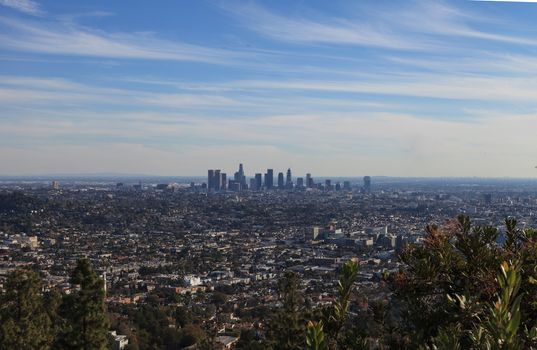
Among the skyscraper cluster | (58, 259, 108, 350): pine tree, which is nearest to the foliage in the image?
(58, 259, 108, 350): pine tree

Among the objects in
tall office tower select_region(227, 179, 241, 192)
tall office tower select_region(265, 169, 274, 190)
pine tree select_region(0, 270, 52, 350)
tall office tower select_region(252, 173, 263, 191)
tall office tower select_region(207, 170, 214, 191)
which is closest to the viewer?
pine tree select_region(0, 270, 52, 350)

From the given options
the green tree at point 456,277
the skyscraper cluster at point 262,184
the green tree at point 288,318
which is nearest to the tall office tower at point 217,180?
the skyscraper cluster at point 262,184

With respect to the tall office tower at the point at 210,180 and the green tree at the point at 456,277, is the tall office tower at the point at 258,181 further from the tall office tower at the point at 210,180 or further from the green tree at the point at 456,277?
the green tree at the point at 456,277

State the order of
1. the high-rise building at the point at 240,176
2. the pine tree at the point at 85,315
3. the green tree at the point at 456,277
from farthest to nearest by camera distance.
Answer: the high-rise building at the point at 240,176 < the pine tree at the point at 85,315 < the green tree at the point at 456,277

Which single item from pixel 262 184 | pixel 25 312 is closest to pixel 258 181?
pixel 262 184

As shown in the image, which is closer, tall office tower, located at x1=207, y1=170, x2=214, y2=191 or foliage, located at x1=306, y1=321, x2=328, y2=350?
foliage, located at x1=306, y1=321, x2=328, y2=350

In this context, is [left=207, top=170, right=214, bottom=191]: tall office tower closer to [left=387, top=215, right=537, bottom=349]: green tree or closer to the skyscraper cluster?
the skyscraper cluster
